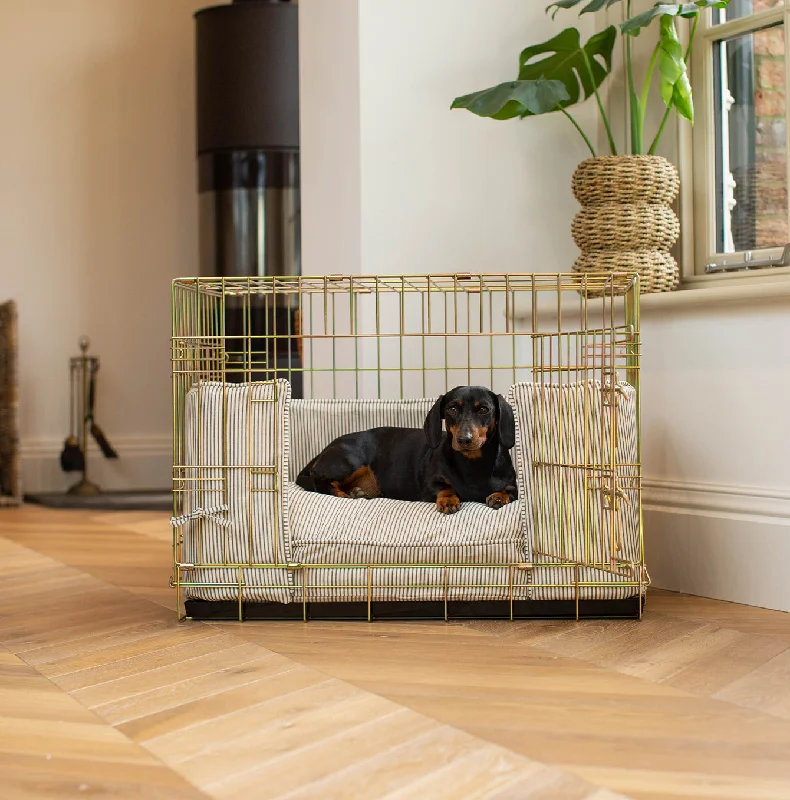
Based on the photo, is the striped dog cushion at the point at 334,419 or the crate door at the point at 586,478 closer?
the crate door at the point at 586,478

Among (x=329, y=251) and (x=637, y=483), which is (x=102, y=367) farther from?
(x=637, y=483)

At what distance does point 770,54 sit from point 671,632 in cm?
162

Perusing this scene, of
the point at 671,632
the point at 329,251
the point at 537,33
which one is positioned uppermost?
the point at 537,33

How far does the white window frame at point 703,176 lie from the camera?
115 inches

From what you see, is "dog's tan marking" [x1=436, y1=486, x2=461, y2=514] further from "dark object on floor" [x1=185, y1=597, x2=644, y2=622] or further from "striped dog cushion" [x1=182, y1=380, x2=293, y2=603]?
"striped dog cushion" [x1=182, y1=380, x2=293, y2=603]

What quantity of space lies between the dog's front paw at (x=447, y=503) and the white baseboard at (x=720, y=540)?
0.63 metres

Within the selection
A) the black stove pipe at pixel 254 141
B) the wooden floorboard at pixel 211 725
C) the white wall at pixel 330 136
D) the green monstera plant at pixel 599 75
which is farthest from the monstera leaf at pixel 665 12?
the black stove pipe at pixel 254 141

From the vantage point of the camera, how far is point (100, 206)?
5.16m

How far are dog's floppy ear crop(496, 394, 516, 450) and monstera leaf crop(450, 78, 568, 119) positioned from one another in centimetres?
82

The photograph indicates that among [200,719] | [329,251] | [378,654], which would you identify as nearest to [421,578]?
[378,654]

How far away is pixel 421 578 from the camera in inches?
90.0

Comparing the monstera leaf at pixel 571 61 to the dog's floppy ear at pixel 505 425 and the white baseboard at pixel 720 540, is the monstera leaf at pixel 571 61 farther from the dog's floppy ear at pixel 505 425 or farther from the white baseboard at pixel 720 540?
the white baseboard at pixel 720 540

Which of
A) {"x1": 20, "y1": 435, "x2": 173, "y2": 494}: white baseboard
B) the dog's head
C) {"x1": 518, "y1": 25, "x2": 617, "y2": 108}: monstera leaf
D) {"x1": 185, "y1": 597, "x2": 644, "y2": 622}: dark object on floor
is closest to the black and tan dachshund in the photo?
the dog's head

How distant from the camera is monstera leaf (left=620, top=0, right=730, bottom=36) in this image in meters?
2.61
